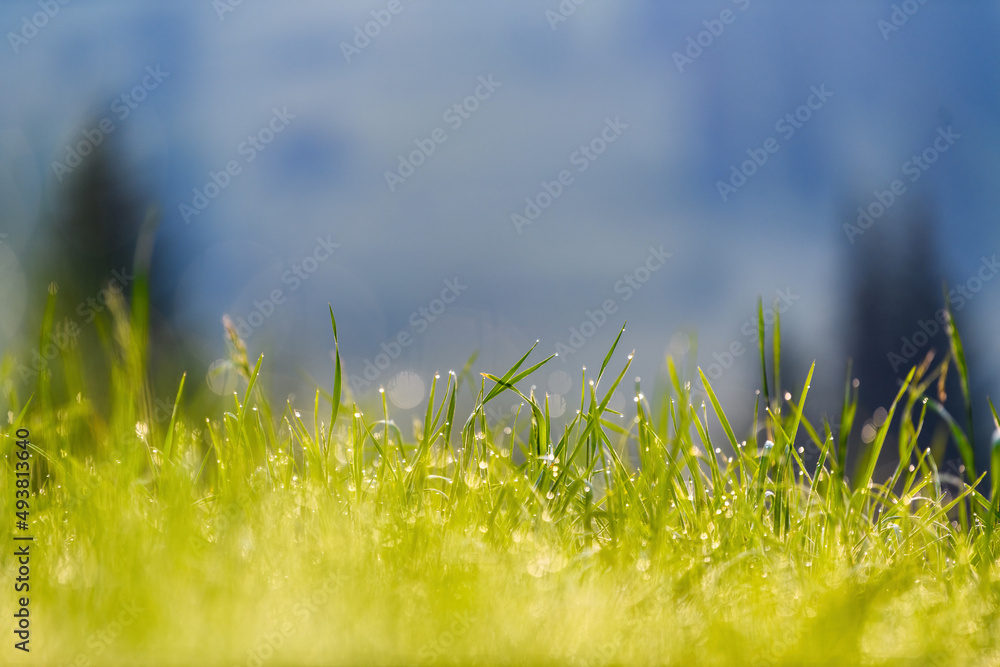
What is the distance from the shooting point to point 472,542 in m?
1.77

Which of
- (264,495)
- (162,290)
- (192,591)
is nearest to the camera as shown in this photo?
(192,591)

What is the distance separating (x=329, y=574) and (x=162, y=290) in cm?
3360

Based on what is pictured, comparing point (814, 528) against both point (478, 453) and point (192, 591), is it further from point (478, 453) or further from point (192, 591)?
point (192, 591)

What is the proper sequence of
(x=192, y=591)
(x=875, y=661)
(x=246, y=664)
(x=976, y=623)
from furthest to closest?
(x=976, y=623)
(x=192, y=591)
(x=875, y=661)
(x=246, y=664)

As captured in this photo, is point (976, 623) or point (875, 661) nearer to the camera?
point (875, 661)

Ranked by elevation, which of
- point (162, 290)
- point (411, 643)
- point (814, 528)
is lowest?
point (162, 290)

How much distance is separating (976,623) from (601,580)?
0.79 metres

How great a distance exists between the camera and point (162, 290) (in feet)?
105

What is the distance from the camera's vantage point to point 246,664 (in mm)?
1228

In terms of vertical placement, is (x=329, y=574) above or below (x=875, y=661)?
above

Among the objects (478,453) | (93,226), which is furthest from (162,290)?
(478,453)

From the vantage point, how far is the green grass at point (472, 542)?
1.34 metres

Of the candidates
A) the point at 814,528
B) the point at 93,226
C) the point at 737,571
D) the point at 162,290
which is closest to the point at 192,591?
the point at 737,571

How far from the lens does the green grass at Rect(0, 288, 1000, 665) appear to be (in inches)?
52.6
